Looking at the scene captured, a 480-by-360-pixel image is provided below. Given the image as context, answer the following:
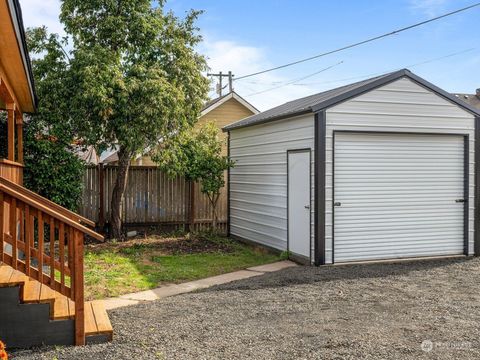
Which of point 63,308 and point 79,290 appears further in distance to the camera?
point 63,308

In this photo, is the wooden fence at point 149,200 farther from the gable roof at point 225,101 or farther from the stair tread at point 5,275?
the gable roof at point 225,101

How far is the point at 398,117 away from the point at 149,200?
612 cm

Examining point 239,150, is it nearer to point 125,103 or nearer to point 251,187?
point 251,187

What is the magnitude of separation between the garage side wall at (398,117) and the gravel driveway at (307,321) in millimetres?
1724

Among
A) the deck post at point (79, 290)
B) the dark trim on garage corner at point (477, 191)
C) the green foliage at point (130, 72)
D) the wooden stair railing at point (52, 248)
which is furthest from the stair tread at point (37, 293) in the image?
the dark trim on garage corner at point (477, 191)

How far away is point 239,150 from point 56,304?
717 centimetres

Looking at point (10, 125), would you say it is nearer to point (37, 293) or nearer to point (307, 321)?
point (37, 293)

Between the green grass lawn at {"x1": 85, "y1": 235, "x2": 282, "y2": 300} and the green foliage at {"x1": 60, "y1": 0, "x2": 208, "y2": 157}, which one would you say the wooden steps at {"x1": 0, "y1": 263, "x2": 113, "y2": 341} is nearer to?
the green grass lawn at {"x1": 85, "y1": 235, "x2": 282, "y2": 300}

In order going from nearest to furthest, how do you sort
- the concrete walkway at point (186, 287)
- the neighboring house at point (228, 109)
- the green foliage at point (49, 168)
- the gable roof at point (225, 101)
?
the concrete walkway at point (186, 287) → the green foliage at point (49, 168) → the gable roof at point (225, 101) → the neighboring house at point (228, 109)

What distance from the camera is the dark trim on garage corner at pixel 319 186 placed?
7.62 meters

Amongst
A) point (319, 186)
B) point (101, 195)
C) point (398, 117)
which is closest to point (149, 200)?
point (101, 195)

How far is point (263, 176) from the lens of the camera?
9.77 metres

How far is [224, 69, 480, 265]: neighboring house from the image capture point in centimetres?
777

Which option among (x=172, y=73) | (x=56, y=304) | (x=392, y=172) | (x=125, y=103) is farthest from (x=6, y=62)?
(x=392, y=172)
